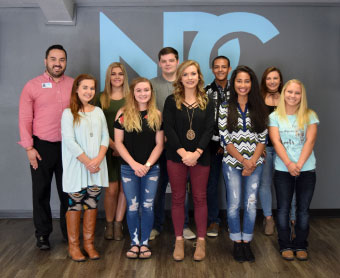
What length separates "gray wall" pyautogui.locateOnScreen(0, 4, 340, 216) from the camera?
3.79m

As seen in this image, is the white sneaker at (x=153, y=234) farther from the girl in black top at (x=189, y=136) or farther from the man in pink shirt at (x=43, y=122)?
the man in pink shirt at (x=43, y=122)

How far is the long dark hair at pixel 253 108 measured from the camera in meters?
2.78

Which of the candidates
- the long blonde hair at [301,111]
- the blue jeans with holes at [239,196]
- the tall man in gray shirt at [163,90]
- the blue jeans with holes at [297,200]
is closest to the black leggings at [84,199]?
the tall man in gray shirt at [163,90]

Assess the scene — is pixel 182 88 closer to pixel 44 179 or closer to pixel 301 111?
pixel 301 111

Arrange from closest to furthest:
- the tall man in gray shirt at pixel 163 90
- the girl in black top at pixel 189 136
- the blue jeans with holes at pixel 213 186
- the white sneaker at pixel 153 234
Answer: the girl in black top at pixel 189 136, the tall man in gray shirt at pixel 163 90, the white sneaker at pixel 153 234, the blue jeans with holes at pixel 213 186

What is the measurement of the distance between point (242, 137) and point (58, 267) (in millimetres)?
1705

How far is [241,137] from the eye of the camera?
280 cm

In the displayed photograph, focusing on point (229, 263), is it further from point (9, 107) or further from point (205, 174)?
point (9, 107)

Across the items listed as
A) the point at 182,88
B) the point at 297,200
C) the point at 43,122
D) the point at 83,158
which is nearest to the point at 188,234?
the point at 297,200

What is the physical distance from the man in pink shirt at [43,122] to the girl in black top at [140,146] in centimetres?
60

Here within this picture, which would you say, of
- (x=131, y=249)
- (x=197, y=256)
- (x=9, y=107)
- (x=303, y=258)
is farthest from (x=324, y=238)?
(x=9, y=107)

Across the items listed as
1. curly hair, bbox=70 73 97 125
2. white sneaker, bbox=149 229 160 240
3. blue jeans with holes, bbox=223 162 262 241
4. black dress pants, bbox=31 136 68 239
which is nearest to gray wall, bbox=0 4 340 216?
black dress pants, bbox=31 136 68 239

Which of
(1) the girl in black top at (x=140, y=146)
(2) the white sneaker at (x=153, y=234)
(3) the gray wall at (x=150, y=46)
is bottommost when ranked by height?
(2) the white sneaker at (x=153, y=234)

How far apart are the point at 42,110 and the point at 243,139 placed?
5.49ft
